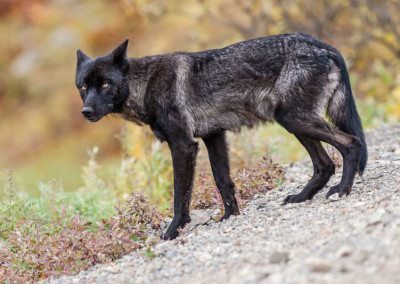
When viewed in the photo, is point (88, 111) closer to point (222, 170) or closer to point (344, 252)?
point (222, 170)

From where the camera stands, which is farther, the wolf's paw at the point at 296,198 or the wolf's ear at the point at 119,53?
the wolf's ear at the point at 119,53

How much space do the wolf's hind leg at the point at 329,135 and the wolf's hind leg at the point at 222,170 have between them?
25.9 inches

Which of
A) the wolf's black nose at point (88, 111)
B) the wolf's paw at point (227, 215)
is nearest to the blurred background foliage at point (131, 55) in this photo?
the wolf's paw at point (227, 215)

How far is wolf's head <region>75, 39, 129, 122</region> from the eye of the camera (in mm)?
6000

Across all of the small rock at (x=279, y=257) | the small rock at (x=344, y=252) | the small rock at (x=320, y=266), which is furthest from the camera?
the small rock at (x=279, y=257)

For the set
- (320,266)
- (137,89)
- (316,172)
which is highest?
(137,89)

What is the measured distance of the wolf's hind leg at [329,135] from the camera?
5.66 metres

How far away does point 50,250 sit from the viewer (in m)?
5.45

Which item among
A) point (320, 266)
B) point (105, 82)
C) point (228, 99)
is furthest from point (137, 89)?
point (320, 266)

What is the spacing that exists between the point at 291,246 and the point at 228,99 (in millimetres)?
1869

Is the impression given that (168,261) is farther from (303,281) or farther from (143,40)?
(143,40)

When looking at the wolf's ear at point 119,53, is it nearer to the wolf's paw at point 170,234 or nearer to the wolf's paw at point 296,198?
the wolf's paw at point 170,234

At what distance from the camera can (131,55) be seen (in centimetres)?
1537

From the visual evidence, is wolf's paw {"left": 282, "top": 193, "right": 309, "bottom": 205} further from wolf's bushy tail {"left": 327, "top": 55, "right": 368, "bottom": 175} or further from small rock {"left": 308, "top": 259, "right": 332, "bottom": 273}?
small rock {"left": 308, "top": 259, "right": 332, "bottom": 273}
